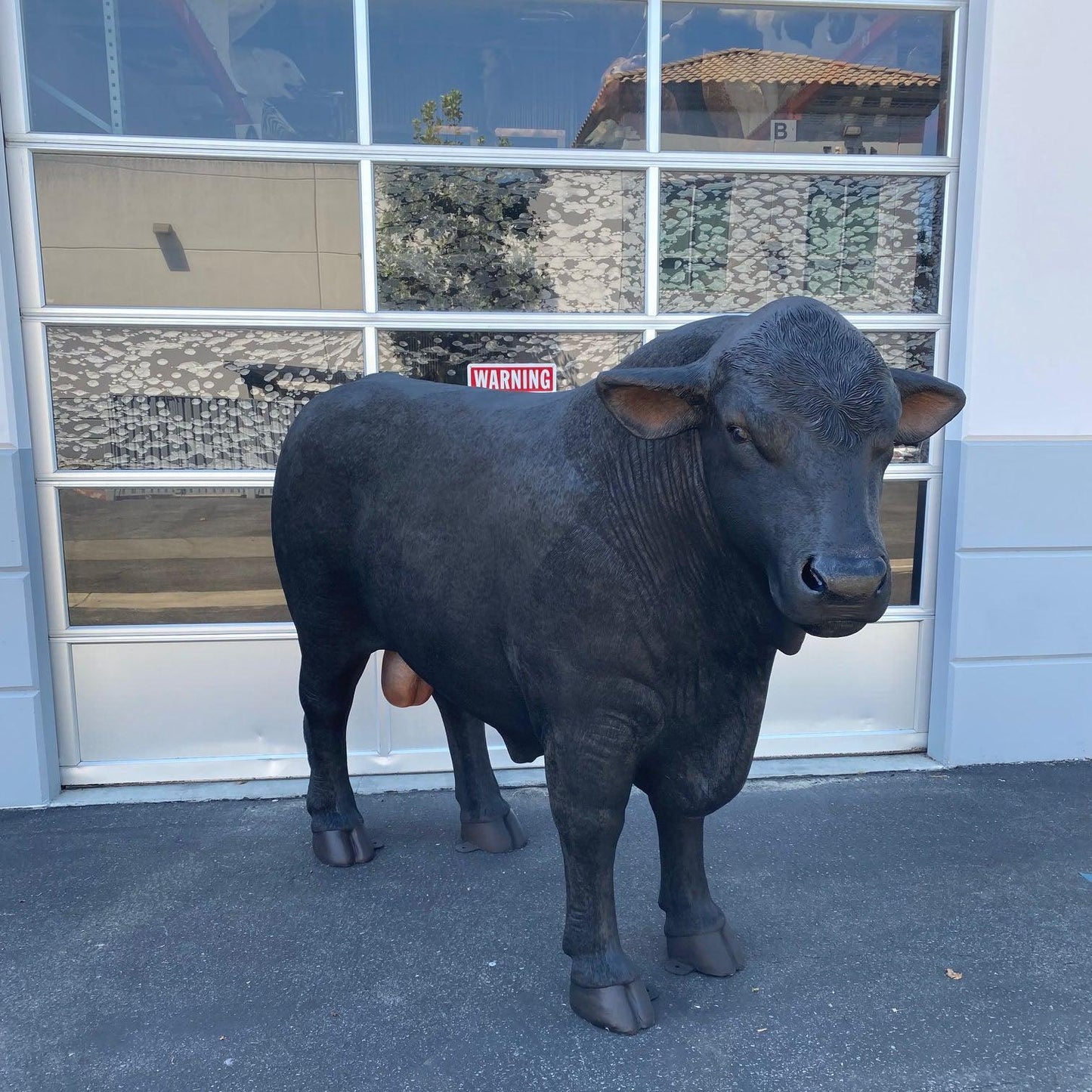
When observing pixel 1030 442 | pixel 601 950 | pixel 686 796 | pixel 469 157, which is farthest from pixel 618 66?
pixel 601 950

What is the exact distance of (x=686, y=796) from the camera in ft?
6.94

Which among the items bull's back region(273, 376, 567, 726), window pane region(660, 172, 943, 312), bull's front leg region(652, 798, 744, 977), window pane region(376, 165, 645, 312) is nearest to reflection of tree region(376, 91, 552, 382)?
window pane region(376, 165, 645, 312)

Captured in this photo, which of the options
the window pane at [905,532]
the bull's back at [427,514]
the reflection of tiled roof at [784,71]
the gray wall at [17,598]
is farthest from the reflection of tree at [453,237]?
the window pane at [905,532]

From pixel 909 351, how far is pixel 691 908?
2.75 meters

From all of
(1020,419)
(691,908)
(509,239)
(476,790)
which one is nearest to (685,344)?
(691,908)

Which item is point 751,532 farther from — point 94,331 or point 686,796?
point 94,331

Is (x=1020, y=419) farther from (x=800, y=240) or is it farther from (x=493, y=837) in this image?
(x=493, y=837)

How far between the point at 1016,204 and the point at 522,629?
9.80 feet

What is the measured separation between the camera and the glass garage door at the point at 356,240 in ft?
11.8

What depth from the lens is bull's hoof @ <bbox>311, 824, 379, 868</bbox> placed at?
3023mm

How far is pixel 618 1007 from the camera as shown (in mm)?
2123

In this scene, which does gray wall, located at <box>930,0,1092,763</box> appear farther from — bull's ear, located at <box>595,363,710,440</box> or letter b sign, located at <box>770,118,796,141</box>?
bull's ear, located at <box>595,363,710,440</box>

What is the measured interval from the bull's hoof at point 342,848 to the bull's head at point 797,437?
6.42 feet

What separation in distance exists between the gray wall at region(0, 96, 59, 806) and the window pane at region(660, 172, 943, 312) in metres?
2.62
